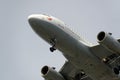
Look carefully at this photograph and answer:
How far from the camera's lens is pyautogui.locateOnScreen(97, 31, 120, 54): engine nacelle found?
56.9 metres

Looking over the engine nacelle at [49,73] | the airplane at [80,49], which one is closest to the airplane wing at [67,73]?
the engine nacelle at [49,73]

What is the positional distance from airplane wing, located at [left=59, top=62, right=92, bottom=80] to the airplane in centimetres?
156

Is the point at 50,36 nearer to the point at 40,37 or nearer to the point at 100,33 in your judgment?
the point at 40,37

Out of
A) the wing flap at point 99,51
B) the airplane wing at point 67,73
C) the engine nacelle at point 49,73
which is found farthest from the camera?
the airplane wing at point 67,73

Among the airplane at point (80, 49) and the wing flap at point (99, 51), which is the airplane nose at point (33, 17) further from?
the wing flap at point (99, 51)

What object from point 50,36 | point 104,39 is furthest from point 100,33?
point 50,36

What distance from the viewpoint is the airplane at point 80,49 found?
57.3 metres

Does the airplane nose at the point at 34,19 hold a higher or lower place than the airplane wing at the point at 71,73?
higher

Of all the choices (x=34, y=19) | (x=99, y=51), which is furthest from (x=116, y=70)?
(x=34, y=19)

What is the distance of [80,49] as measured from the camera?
192 feet

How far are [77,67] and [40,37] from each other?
16.3 feet

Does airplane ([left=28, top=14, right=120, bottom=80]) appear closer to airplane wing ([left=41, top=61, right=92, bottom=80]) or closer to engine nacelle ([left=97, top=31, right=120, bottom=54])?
engine nacelle ([left=97, top=31, right=120, bottom=54])

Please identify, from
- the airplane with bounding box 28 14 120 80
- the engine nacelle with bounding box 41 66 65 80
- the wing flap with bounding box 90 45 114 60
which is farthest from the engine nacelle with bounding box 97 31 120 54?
the engine nacelle with bounding box 41 66 65 80

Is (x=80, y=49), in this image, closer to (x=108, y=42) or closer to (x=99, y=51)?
(x=99, y=51)
